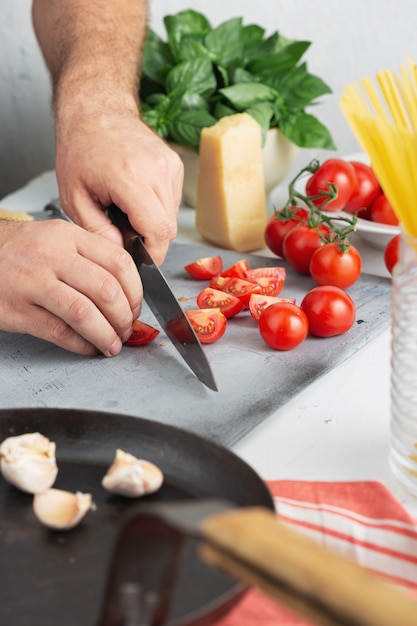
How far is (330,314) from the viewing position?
1.22 metres

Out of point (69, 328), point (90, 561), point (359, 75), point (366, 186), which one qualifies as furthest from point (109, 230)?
point (359, 75)

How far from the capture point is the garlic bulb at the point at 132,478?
30.8 inches

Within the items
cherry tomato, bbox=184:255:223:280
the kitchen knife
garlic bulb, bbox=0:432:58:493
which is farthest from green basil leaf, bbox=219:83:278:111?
the kitchen knife

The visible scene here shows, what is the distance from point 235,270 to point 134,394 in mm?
414

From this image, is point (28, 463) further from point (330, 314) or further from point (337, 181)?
point (337, 181)

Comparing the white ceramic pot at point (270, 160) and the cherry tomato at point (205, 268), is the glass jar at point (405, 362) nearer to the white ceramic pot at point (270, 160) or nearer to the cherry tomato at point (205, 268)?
the cherry tomato at point (205, 268)

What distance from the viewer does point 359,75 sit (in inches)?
111

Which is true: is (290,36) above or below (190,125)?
below

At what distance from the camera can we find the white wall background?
2.72 metres

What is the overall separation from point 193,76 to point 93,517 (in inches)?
48.8

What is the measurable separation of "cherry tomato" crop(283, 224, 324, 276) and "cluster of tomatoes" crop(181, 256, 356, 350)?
41 millimetres

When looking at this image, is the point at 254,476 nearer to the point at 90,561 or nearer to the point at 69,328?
the point at 90,561

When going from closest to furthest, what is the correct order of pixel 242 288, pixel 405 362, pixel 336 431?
pixel 405 362
pixel 336 431
pixel 242 288

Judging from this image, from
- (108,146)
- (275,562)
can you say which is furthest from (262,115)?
(275,562)
